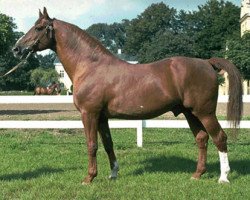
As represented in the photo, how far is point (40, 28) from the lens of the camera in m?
6.84

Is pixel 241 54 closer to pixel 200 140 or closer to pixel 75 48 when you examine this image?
pixel 200 140

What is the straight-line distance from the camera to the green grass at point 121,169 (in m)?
5.89

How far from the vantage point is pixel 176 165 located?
312 inches

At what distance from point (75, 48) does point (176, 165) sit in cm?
281

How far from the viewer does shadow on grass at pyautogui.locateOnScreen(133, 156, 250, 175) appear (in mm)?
7491

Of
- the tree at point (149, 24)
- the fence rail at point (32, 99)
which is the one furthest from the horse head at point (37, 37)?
the tree at point (149, 24)

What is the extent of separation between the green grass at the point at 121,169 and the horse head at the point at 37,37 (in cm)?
200

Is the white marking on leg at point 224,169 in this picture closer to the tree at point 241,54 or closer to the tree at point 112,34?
the tree at point 241,54

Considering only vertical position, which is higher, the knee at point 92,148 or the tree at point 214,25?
the tree at point 214,25

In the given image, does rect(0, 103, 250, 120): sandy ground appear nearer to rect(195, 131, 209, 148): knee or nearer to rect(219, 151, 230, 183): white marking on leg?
rect(195, 131, 209, 148): knee

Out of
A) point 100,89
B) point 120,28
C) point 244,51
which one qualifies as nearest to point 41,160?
point 100,89

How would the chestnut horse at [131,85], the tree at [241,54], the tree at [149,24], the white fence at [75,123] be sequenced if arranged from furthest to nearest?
the tree at [149,24] < the tree at [241,54] < the white fence at [75,123] < the chestnut horse at [131,85]

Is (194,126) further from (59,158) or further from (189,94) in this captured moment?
(59,158)

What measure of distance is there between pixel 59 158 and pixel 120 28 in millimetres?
131515
